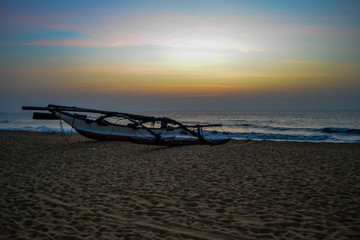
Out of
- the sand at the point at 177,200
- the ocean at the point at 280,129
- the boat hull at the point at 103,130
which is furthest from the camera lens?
the ocean at the point at 280,129

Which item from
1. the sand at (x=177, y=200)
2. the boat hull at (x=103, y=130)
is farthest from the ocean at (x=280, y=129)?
the sand at (x=177, y=200)

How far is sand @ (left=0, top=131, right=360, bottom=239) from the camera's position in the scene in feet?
12.2

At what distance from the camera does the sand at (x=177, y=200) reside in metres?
3.72

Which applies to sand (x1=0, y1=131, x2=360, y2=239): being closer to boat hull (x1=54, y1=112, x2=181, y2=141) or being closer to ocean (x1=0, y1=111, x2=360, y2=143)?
boat hull (x1=54, y1=112, x2=181, y2=141)

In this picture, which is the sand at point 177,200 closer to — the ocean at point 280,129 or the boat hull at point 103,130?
the boat hull at point 103,130

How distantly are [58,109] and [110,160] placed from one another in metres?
5.28

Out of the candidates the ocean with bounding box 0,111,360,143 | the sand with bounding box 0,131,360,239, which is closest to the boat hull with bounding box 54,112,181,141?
the sand with bounding box 0,131,360,239

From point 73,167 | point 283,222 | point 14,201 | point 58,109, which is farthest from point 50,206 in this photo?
point 58,109

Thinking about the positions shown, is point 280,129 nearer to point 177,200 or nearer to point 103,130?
point 103,130

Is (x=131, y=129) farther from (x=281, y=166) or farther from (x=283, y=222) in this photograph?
(x=283, y=222)

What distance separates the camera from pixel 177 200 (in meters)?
5.11

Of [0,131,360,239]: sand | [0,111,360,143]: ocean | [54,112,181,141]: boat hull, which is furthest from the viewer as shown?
[0,111,360,143]: ocean

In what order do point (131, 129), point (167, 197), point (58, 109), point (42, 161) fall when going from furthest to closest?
point (131, 129), point (58, 109), point (42, 161), point (167, 197)

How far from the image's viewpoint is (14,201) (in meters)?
4.86
